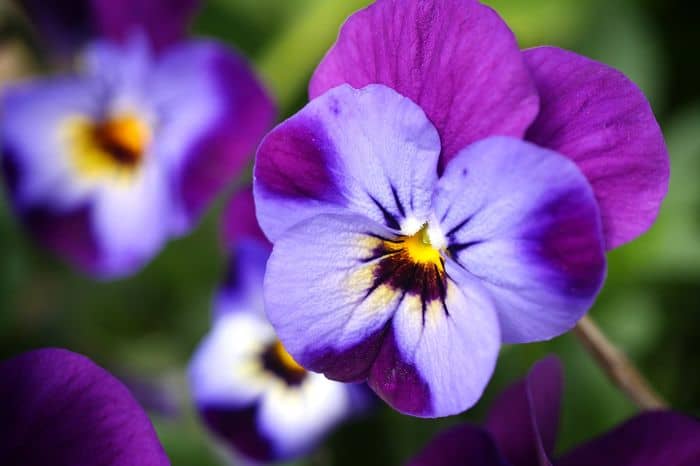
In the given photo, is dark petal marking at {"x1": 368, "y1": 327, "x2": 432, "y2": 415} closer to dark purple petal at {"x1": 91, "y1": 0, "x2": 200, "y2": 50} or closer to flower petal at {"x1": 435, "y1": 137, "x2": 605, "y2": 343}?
flower petal at {"x1": 435, "y1": 137, "x2": 605, "y2": 343}

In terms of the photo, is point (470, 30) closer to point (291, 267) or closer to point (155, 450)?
point (291, 267)

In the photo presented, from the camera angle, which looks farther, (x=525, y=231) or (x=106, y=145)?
(x=106, y=145)

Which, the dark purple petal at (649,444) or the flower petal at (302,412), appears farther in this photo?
the flower petal at (302,412)

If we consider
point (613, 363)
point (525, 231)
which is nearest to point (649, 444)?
point (613, 363)

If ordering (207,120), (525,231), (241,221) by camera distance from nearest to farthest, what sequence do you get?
1. (525,231)
2. (241,221)
3. (207,120)

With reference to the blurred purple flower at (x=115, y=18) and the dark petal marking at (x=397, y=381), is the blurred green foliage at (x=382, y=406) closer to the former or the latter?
the blurred purple flower at (x=115, y=18)

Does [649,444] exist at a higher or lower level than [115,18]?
lower

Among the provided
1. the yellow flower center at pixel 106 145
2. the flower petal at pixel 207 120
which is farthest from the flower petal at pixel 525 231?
the yellow flower center at pixel 106 145

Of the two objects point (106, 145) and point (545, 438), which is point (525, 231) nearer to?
point (545, 438)
